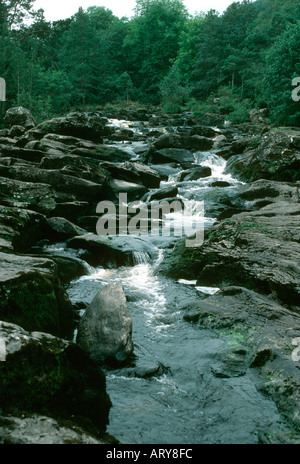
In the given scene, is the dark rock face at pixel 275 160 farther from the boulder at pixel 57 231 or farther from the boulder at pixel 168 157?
the boulder at pixel 57 231

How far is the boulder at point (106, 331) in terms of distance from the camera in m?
4.85

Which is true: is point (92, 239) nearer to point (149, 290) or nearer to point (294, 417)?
point (149, 290)

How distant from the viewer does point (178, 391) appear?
4543 millimetres

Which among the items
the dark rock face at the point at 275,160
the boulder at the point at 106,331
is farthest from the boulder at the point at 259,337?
the dark rock face at the point at 275,160

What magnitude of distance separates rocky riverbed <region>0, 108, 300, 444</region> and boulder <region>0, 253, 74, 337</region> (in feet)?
0.05

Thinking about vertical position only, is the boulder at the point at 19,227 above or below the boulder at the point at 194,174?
below

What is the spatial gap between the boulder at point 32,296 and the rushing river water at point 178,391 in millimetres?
1055

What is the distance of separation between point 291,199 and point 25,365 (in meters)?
9.95

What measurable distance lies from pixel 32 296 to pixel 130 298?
2.78m

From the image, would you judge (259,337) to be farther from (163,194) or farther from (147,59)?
(147,59)

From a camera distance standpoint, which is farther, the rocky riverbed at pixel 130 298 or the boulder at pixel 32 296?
the boulder at pixel 32 296

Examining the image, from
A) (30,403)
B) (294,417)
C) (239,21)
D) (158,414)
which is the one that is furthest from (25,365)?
(239,21)

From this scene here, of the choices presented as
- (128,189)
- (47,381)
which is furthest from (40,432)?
(128,189)

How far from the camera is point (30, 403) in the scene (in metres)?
3.25
